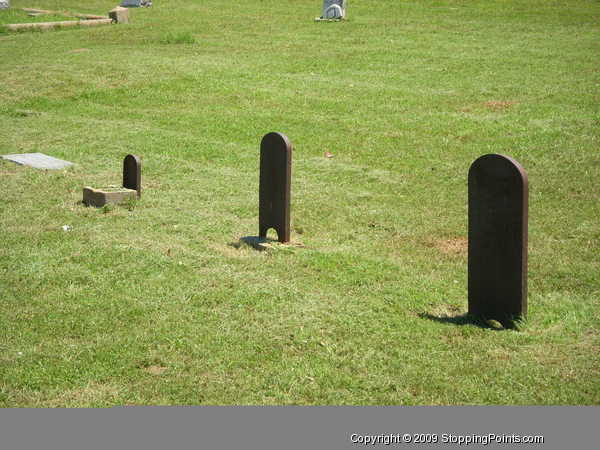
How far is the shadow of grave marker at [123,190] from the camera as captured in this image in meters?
10.2

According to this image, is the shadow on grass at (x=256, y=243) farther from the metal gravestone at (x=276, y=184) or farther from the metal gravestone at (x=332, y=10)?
the metal gravestone at (x=332, y=10)

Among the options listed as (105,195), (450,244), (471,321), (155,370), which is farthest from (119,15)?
(155,370)

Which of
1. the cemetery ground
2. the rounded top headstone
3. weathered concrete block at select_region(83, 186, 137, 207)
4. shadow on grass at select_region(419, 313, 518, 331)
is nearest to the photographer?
the cemetery ground

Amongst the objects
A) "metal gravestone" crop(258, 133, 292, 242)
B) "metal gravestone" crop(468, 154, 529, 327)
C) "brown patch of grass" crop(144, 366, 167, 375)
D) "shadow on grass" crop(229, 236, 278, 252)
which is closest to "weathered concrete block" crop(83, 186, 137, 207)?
"shadow on grass" crop(229, 236, 278, 252)

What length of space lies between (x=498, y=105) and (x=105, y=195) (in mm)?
8826

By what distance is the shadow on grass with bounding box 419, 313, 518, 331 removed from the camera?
658 centimetres

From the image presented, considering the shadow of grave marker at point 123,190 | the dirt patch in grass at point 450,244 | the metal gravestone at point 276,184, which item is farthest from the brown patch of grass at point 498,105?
the metal gravestone at point 276,184

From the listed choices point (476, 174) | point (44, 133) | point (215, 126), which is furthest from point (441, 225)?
Result: point (44, 133)

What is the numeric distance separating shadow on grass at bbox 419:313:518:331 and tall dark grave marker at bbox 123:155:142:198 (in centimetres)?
473

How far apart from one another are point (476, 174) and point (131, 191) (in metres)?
5.10

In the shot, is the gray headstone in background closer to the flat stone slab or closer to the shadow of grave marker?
the flat stone slab

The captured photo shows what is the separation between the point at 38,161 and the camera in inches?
500

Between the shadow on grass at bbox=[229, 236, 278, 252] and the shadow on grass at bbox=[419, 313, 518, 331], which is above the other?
the shadow on grass at bbox=[229, 236, 278, 252]

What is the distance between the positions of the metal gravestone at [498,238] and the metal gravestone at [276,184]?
2346 mm
